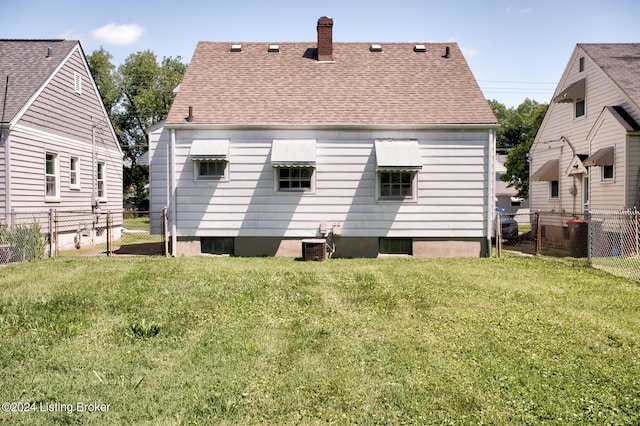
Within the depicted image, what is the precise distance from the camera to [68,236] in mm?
15859

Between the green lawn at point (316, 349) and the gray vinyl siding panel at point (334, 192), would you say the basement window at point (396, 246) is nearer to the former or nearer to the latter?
the gray vinyl siding panel at point (334, 192)

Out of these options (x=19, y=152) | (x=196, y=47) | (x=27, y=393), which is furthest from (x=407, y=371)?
(x=196, y=47)

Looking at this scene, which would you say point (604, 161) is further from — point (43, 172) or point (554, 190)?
point (43, 172)

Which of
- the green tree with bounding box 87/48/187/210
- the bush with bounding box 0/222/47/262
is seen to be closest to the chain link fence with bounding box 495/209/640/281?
the bush with bounding box 0/222/47/262

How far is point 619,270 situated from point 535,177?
35.7ft

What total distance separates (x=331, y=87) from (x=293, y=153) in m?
3.52

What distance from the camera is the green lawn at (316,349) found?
4.14 m

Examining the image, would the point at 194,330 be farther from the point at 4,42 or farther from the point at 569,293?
the point at 4,42

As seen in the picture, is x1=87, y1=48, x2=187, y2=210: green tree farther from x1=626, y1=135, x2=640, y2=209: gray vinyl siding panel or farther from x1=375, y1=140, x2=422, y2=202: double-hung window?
x1=626, y1=135, x2=640, y2=209: gray vinyl siding panel

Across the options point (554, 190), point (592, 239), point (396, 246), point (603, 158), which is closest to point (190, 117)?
point (396, 246)

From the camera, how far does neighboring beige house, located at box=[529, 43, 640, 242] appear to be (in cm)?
1491

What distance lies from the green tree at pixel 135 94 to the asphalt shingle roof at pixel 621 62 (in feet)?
138

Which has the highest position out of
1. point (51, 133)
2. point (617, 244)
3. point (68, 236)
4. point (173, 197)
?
point (51, 133)

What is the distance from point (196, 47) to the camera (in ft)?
53.8
